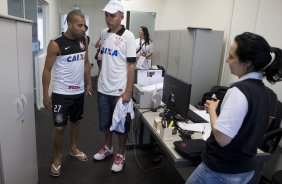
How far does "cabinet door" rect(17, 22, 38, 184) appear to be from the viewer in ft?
5.14

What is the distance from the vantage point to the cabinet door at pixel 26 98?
1566 mm

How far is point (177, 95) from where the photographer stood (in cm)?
194

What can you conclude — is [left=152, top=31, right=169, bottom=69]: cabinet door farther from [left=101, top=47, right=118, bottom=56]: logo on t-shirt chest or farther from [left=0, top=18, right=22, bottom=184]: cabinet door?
[left=0, top=18, right=22, bottom=184]: cabinet door

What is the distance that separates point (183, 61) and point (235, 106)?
113 inches

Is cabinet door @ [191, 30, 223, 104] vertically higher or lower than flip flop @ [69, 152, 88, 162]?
higher

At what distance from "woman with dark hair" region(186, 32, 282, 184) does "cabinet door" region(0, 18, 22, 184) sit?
1.13m

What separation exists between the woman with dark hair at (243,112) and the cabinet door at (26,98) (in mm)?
1241

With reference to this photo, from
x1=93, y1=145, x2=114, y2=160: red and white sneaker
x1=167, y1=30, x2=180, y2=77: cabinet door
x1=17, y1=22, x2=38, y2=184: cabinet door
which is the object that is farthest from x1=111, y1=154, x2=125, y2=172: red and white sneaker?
x1=167, y1=30, x2=180, y2=77: cabinet door

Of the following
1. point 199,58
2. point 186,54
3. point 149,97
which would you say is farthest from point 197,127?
point 186,54

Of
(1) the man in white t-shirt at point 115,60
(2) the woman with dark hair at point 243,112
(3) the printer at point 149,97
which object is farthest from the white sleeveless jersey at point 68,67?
(2) the woman with dark hair at point 243,112

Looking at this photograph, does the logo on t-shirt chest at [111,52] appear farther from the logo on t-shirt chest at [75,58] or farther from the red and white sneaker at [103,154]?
the red and white sneaker at [103,154]

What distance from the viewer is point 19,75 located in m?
1.54

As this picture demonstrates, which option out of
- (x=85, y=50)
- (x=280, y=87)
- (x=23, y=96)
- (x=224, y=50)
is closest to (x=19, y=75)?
(x=23, y=96)

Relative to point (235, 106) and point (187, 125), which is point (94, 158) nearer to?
point (187, 125)
